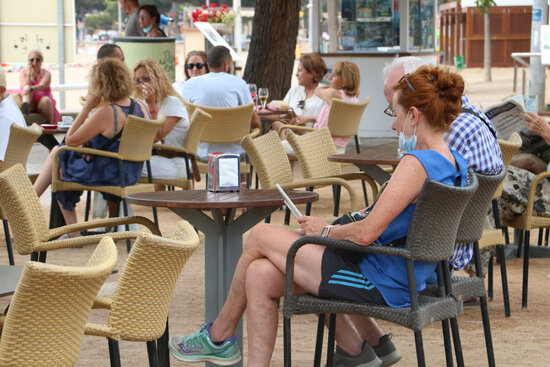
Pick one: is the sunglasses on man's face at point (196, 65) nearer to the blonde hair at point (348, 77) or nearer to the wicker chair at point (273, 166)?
the blonde hair at point (348, 77)

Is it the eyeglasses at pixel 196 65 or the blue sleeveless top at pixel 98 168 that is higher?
the eyeglasses at pixel 196 65

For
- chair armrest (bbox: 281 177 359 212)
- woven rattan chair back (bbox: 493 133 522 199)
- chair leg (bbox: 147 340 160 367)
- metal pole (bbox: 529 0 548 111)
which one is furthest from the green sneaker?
metal pole (bbox: 529 0 548 111)

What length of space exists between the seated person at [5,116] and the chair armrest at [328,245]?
305cm

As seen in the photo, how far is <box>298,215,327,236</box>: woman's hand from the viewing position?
3420 millimetres

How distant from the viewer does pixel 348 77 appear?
889cm

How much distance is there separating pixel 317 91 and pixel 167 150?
216cm

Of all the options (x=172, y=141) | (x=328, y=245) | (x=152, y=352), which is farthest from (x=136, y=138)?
(x=152, y=352)

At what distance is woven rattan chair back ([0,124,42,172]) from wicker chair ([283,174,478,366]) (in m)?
2.91

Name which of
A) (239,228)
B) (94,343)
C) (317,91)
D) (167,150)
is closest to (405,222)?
(239,228)

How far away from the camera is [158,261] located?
262 cm

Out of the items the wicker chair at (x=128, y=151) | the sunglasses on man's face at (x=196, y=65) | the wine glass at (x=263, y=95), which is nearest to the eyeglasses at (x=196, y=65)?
the sunglasses on man's face at (x=196, y=65)

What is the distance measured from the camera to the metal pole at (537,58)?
1588 cm

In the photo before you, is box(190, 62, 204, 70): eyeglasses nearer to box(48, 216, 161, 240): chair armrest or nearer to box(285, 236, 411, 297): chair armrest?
box(48, 216, 161, 240): chair armrest

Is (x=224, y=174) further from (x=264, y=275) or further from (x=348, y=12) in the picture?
(x=348, y=12)
